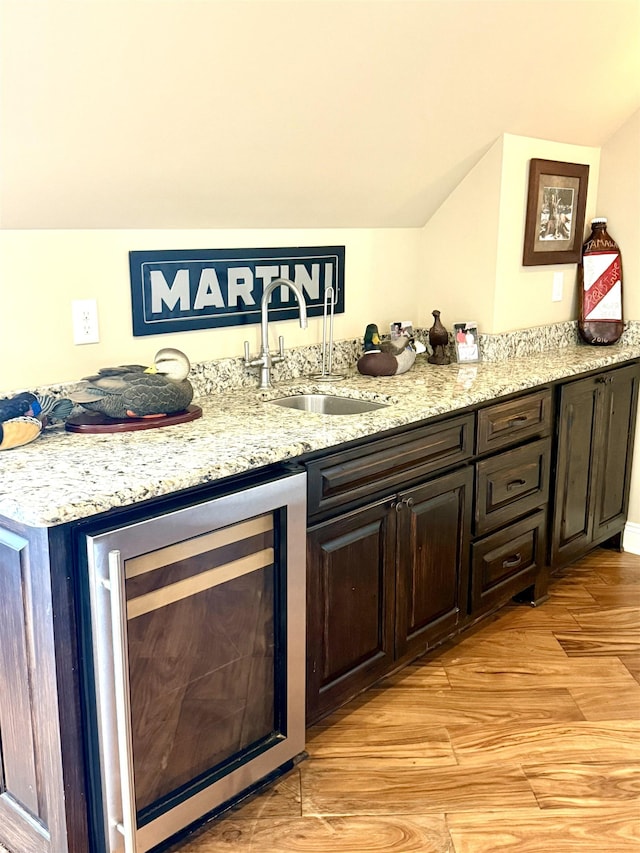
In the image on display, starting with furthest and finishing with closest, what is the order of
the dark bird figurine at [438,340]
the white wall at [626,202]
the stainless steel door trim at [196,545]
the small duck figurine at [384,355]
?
the white wall at [626,202]
the dark bird figurine at [438,340]
the small duck figurine at [384,355]
the stainless steel door trim at [196,545]

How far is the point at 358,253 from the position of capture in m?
2.97

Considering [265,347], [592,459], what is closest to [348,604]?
[265,347]

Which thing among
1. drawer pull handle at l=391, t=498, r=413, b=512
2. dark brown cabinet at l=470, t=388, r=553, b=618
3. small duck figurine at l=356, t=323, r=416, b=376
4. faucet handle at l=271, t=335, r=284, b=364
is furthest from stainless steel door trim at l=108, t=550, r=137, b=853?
small duck figurine at l=356, t=323, r=416, b=376

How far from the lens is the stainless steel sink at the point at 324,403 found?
2551 mm

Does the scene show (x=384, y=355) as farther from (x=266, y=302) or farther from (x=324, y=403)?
(x=266, y=302)

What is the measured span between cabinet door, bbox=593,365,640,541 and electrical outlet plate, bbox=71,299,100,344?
1.93 metres

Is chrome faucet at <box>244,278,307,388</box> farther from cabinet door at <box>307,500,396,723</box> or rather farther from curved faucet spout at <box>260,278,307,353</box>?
cabinet door at <box>307,500,396,723</box>

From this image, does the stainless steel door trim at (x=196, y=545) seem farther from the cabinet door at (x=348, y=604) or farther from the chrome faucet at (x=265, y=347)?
the chrome faucet at (x=265, y=347)

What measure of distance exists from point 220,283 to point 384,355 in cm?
65

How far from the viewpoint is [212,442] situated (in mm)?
1896

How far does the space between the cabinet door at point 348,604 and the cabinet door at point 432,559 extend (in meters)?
0.06

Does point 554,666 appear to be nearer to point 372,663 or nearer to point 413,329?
point 372,663

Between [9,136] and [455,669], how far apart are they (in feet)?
6.50

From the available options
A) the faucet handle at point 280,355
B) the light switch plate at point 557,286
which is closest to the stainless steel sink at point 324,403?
the faucet handle at point 280,355
